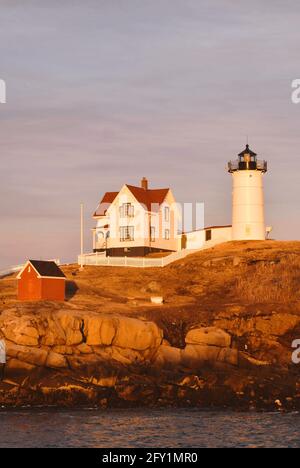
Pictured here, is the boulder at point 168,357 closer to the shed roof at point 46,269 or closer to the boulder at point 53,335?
the boulder at point 53,335

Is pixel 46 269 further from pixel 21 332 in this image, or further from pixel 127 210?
pixel 127 210

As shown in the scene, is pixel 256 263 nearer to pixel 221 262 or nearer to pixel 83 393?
pixel 221 262

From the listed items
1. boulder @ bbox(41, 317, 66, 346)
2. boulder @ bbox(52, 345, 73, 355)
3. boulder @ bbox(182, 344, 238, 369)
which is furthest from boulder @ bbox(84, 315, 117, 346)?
boulder @ bbox(182, 344, 238, 369)

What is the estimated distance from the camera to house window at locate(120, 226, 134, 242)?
293 ft

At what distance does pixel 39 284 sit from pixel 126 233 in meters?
24.4

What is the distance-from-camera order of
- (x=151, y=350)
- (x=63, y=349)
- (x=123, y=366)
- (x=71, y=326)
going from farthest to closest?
(x=151, y=350) < (x=71, y=326) < (x=63, y=349) < (x=123, y=366)

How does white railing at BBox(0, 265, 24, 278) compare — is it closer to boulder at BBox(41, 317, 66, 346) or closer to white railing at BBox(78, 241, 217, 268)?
white railing at BBox(78, 241, 217, 268)

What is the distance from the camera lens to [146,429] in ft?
153

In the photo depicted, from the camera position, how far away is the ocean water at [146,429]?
145 feet

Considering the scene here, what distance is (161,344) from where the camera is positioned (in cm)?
5969

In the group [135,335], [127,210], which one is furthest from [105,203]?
[135,335]

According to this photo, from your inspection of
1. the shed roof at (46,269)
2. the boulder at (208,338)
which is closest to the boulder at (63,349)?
the boulder at (208,338)

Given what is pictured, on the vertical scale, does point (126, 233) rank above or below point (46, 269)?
above

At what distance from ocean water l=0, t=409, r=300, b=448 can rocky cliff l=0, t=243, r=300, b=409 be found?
6.64ft
